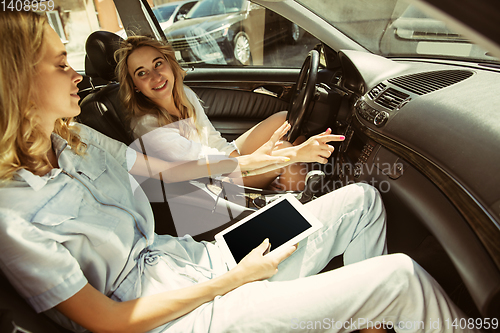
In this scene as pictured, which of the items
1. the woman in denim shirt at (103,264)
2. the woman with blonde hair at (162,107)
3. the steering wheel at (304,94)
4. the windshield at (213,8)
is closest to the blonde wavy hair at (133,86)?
the woman with blonde hair at (162,107)

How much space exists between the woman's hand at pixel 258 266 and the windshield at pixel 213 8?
2.27 meters

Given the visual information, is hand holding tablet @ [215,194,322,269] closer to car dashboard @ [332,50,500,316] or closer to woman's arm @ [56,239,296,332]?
woman's arm @ [56,239,296,332]

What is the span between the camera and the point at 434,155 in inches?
40.0

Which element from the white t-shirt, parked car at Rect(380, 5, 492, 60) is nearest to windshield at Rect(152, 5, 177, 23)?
the white t-shirt

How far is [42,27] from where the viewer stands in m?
0.73

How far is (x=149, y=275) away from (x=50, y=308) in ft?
0.91

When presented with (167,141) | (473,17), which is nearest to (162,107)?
(167,141)

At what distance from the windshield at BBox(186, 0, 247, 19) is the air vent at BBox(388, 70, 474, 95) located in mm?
1721

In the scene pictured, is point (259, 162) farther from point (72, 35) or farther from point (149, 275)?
point (72, 35)

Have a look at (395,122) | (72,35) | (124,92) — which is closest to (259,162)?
(395,122)

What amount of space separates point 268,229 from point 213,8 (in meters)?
2.65

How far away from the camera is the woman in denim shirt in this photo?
2.21 feet

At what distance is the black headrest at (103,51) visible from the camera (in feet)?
4.74

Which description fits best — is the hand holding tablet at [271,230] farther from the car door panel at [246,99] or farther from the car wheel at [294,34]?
the car wheel at [294,34]
